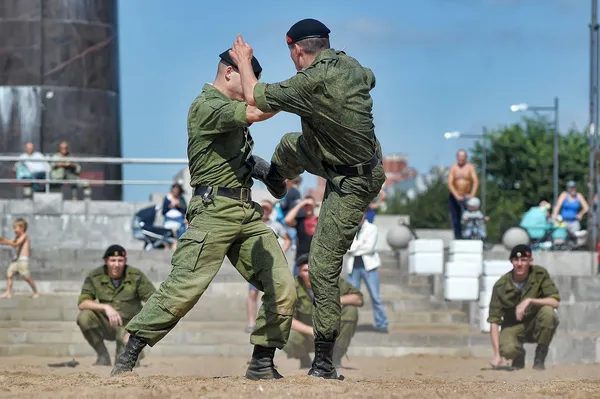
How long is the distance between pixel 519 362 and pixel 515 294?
0.70 m

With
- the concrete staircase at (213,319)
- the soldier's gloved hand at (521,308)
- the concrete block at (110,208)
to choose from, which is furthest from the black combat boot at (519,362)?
the concrete block at (110,208)

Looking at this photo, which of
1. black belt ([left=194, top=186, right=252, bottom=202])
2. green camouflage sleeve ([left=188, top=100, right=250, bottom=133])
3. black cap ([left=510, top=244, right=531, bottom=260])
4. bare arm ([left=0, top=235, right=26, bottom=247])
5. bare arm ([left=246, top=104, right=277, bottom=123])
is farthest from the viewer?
bare arm ([left=0, top=235, right=26, bottom=247])

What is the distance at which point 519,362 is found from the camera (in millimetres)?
14602

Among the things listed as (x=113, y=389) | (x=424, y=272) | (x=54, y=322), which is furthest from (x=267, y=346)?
(x=424, y=272)

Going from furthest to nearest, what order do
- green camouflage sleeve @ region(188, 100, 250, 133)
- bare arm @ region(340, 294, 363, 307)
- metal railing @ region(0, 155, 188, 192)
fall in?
1. metal railing @ region(0, 155, 188, 192)
2. bare arm @ region(340, 294, 363, 307)
3. green camouflage sleeve @ region(188, 100, 250, 133)

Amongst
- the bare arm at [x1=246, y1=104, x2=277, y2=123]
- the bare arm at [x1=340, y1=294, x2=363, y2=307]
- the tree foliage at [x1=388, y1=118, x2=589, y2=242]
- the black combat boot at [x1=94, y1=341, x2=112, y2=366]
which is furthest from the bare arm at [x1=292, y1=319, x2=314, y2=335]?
the tree foliage at [x1=388, y1=118, x2=589, y2=242]

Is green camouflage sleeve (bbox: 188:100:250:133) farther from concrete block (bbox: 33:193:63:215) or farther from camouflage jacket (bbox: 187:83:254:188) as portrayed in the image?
concrete block (bbox: 33:193:63:215)

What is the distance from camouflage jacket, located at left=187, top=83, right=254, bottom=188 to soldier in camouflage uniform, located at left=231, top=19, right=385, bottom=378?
1.03 ft

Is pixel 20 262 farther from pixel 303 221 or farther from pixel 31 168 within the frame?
pixel 31 168

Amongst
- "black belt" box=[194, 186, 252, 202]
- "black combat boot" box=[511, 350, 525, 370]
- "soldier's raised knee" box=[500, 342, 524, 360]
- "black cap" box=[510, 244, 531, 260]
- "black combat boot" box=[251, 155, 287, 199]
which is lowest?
"black combat boot" box=[511, 350, 525, 370]

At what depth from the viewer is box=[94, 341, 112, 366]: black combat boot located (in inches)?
569

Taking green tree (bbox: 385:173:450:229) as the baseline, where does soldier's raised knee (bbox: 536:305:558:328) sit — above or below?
below

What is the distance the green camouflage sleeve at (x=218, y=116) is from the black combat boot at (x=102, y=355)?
5697 mm

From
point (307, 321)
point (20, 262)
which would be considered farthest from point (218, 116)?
point (20, 262)
